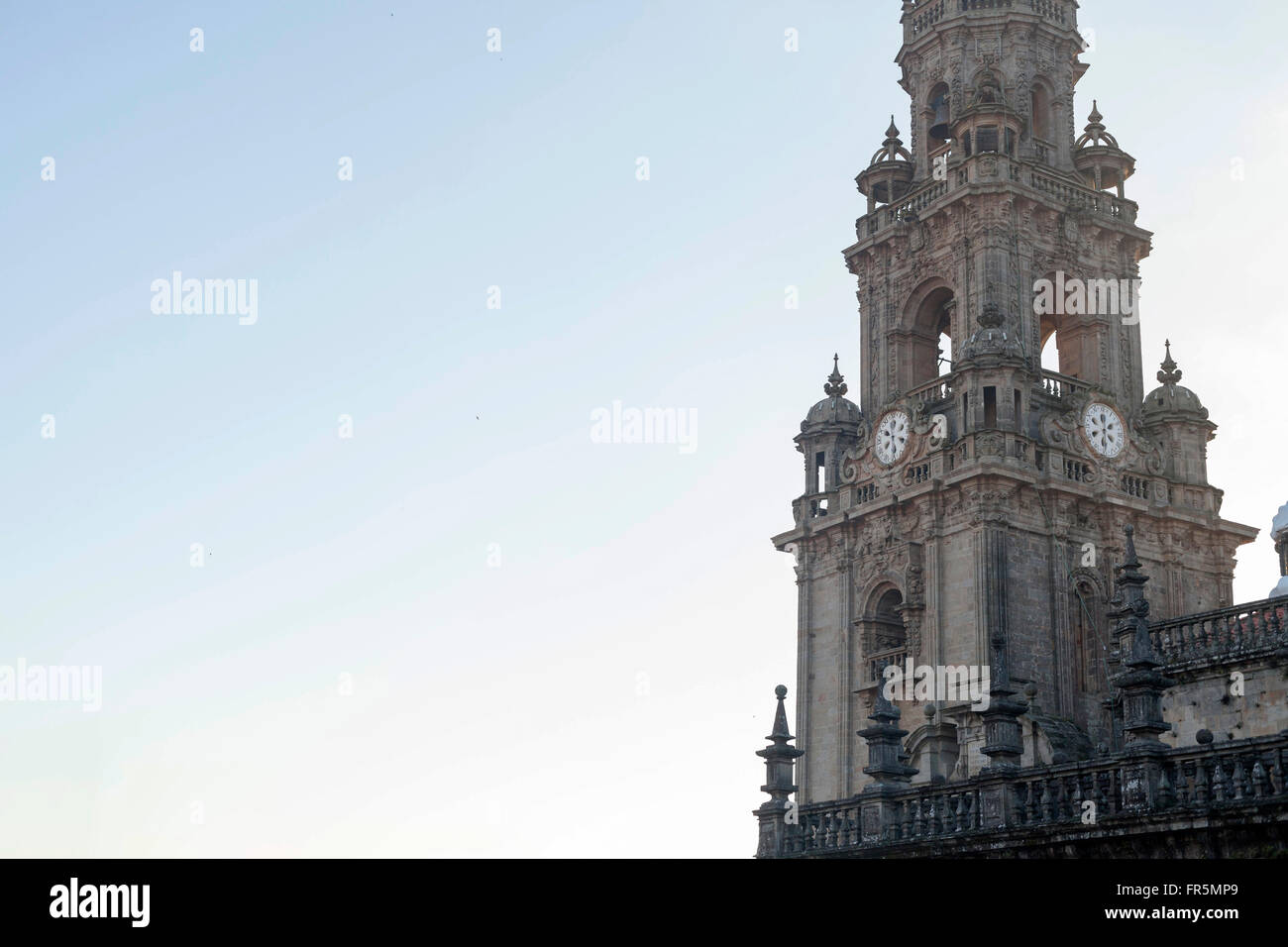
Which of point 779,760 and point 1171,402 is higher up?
point 1171,402

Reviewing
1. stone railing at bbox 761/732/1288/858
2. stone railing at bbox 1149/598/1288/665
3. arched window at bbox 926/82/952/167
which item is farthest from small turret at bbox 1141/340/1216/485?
stone railing at bbox 761/732/1288/858

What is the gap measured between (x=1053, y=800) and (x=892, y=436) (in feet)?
78.1

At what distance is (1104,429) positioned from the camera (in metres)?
47.4

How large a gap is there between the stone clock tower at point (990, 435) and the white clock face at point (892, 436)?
0.24 feet

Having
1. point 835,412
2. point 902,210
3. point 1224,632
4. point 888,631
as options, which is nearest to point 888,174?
point 902,210

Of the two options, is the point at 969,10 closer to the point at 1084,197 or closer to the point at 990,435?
the point at 1084,197

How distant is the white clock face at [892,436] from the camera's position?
47.4m

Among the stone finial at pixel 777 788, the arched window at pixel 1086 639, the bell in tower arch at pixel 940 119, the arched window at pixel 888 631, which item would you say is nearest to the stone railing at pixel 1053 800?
the stone finial at pixel 777 788

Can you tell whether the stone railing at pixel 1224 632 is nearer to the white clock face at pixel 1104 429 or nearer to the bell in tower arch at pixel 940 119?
the white clock face at pixel 1104 429

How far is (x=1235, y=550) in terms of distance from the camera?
48906mm
